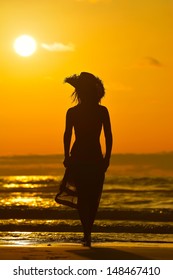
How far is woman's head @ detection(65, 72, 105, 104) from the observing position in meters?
8.56

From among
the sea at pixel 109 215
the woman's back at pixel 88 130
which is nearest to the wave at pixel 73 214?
the sea at pixel 109 215

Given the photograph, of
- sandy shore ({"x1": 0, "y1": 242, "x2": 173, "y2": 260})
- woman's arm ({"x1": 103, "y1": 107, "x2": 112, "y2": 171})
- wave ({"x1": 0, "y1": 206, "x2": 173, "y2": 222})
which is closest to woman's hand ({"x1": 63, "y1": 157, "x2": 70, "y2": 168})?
woman's arm ({"x1": 103, "y1": 107, "x2": 112, "y2": 171})

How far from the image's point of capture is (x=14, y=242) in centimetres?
1055

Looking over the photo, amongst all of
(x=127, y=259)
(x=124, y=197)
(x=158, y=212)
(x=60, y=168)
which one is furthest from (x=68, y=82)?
(x=60, y=168)

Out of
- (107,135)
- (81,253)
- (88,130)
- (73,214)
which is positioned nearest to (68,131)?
(88,130)

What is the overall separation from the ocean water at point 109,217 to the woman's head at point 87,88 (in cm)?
272

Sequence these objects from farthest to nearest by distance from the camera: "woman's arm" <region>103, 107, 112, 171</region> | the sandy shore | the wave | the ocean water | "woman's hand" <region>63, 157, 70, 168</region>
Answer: the wave
the ocean water
"woman's hand" <region>63, 157, 70, 168</region>
"woman's arm" <region>103, 107, 112, 171</region>
the sandy shore

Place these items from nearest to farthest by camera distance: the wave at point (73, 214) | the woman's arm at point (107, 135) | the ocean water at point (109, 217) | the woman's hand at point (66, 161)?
the woman's arm at point (107, 135) → the woman's hand at point (66, 161) → the ocean water at point (109, 217) → the wave at point (73, 214)

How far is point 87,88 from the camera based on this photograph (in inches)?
337

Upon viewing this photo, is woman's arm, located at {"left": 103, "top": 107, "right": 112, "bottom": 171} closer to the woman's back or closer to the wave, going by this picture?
the woman's back

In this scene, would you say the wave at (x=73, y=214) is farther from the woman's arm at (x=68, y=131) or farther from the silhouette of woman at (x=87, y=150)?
the woman's arm at (x=68, y=131)

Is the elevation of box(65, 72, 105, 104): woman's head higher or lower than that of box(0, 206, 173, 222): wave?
higher

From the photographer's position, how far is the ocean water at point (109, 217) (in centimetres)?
1176
